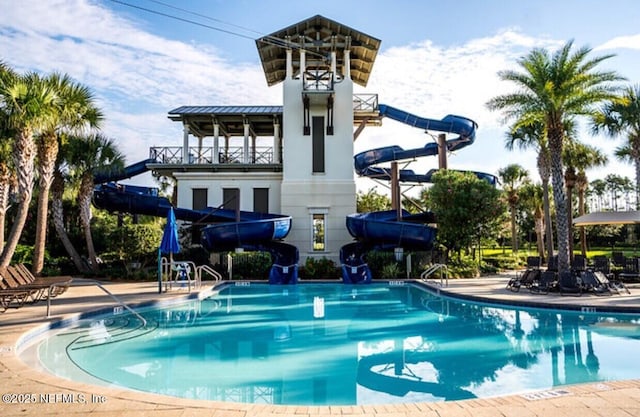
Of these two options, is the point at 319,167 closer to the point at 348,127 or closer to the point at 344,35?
the point at 348,127

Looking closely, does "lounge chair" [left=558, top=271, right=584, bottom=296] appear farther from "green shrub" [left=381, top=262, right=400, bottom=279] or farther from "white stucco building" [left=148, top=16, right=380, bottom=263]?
"white stucco building" [left=148, top=16, right=380, bottom=263]

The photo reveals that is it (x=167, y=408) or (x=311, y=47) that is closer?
(x=167, y=408)

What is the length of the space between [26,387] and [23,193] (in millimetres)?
11182

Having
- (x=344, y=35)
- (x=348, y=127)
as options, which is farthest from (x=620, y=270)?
(x=344, y=35)

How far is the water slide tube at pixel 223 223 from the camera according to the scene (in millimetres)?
19808

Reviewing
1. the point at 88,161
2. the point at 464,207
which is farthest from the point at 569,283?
the point at 88,161

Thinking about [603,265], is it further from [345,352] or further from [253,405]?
[253,405]

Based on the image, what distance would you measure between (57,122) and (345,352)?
1252cm

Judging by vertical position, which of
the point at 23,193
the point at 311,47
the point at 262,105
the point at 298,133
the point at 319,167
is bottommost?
the point at 23,193

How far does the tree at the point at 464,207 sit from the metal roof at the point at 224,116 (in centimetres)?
1088

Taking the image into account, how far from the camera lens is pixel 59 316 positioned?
9102 mm

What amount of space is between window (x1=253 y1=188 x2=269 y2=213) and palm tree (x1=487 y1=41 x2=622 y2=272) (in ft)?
46.8

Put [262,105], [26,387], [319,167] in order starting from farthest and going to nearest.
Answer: [262,105] < [319,167] < [26,387]

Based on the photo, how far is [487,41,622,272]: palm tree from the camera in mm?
13453
